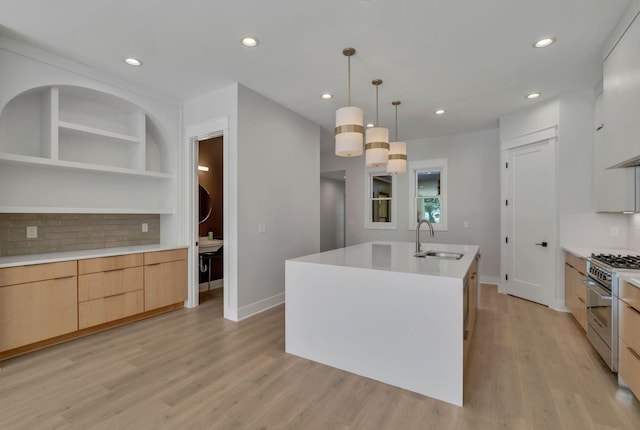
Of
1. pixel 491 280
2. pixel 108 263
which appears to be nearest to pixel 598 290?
pixel 491 280

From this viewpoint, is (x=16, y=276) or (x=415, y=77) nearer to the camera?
(x=16, y=276)

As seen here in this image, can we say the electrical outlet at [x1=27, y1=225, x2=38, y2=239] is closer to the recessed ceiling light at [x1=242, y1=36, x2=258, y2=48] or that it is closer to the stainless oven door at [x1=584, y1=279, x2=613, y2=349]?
the recessed ceiling light at [x1=242, y1=36, x2=258, y2=48]

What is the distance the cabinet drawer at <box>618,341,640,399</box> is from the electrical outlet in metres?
5.13

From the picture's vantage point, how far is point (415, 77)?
11.2 ft

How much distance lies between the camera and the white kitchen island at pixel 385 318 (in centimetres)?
202

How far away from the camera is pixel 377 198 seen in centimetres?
675

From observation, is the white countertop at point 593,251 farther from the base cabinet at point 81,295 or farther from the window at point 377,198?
the base cabinet at point 81,295

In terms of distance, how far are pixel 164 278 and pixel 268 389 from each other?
2.26 metres

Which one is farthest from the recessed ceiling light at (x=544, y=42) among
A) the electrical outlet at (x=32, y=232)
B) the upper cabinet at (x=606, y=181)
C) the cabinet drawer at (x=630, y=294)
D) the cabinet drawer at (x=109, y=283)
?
the electrical outlet at (x=32, y=232)

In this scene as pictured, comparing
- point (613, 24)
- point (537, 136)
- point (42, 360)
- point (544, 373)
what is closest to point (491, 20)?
point (613, 24)

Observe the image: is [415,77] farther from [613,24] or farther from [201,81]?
[201,81]

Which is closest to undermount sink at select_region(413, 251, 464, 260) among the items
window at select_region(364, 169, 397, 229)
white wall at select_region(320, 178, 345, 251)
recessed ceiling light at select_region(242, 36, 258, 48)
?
recessed ceiling light at select_region(242, 36, 258, 48)

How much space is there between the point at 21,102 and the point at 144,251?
6.15 ft

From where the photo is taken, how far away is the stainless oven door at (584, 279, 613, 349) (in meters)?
2.35
